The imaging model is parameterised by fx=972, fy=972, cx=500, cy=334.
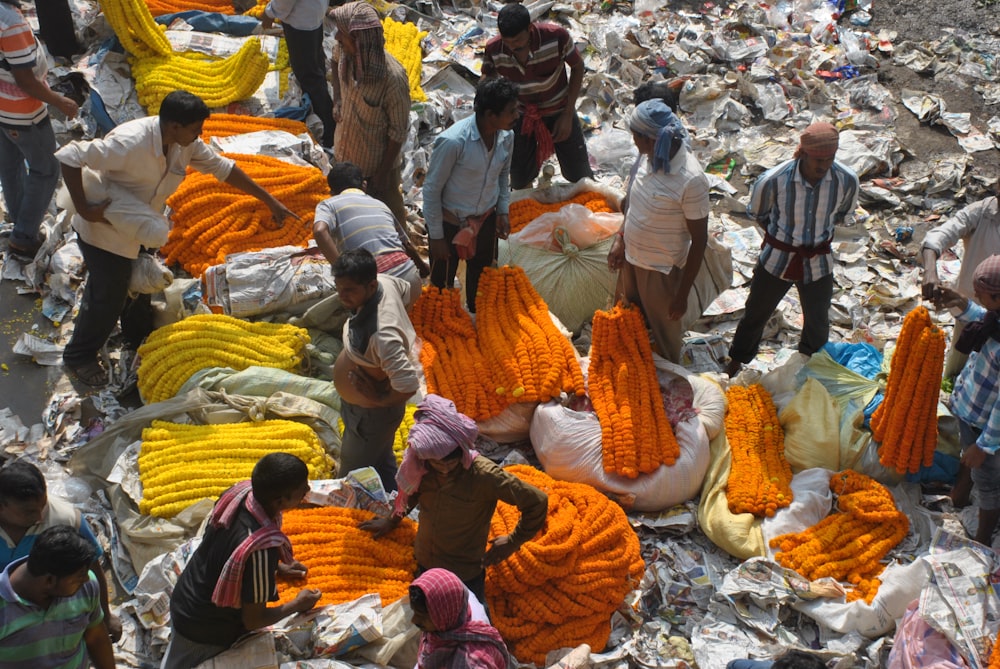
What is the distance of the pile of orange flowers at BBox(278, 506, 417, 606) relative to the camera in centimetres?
376

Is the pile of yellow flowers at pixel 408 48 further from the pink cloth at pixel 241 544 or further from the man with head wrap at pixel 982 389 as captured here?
the pink cloth at pixel 241 544

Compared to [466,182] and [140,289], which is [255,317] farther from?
[466,182]

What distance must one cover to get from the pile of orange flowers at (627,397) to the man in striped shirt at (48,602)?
2436 mm

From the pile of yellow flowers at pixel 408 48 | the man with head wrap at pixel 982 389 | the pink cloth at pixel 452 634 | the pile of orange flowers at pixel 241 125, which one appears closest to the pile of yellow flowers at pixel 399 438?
the pink cloth at pixel 452 634

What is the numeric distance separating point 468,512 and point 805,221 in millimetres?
2477

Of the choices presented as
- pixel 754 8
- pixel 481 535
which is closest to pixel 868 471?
pixel 481 535

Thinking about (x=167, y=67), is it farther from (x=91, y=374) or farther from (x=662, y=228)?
(x=662, y=228)

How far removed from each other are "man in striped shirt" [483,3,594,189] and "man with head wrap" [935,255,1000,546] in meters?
2.60

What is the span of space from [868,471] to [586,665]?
179cm

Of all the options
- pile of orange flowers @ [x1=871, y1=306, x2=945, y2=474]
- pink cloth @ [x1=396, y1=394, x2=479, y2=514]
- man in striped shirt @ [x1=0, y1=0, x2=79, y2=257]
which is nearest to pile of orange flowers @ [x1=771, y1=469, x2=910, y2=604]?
pile of orange flowers @ [x1=871, y1=306, x2=945, y2=474]

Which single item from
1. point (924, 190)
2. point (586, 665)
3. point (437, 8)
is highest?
point (437, 8)

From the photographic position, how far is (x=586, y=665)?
385 cm

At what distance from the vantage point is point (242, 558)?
2.98m

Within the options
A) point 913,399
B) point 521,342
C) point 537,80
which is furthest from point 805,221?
point 537,80
